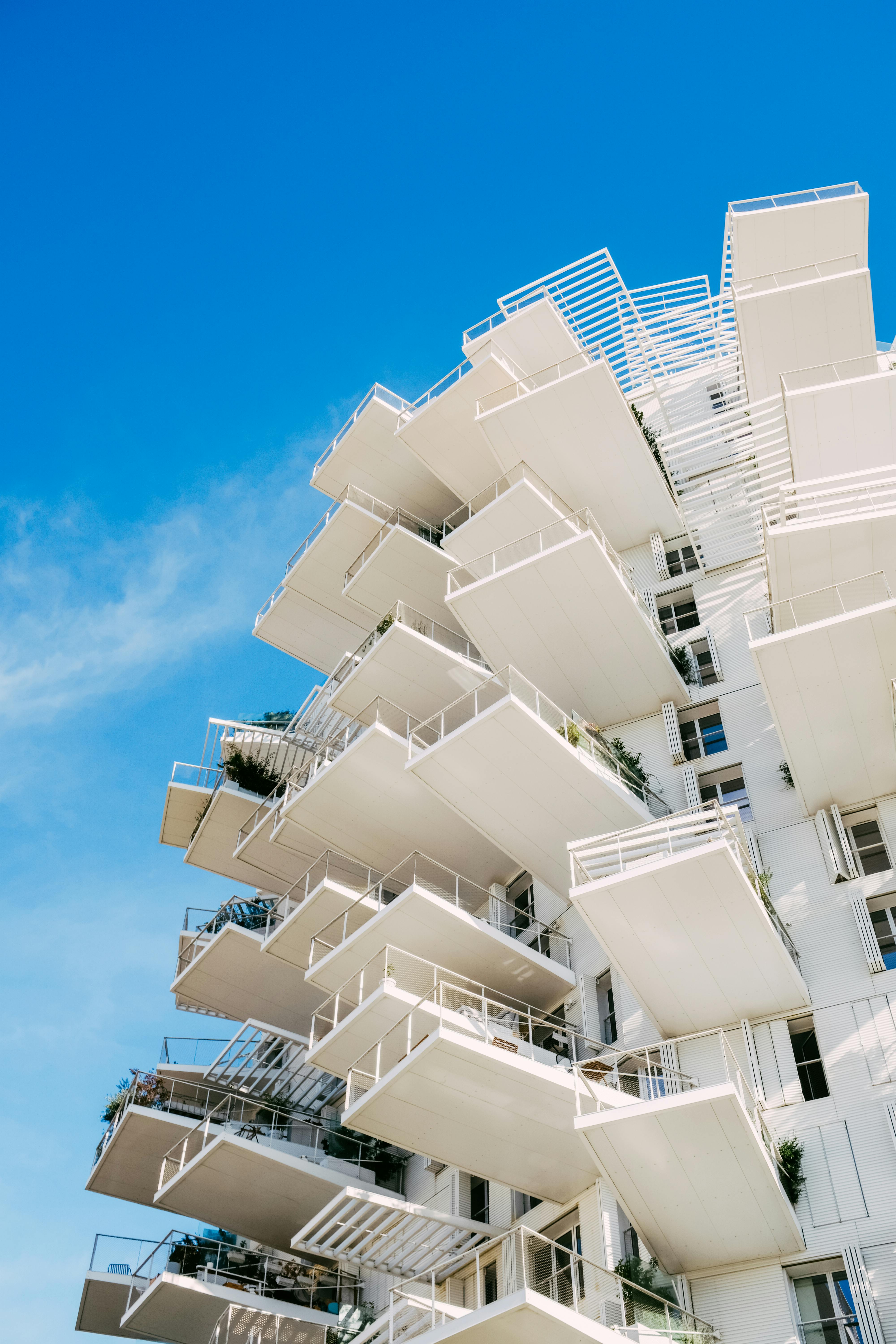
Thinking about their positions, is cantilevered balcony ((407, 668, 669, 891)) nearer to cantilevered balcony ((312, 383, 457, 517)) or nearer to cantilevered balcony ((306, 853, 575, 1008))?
cantilevered balcony ((306, 853, 575, 1008))

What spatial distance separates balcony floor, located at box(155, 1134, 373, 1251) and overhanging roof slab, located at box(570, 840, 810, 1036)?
7941 mm

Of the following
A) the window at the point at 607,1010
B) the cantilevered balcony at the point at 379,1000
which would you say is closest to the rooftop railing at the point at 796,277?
the window at the point at 607,1010

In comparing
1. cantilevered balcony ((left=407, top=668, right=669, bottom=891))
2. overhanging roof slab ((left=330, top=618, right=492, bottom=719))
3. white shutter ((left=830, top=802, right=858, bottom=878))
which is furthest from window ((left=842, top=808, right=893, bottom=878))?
overhanging roof slab ((left=330, top=618, right=492, bottom=719))

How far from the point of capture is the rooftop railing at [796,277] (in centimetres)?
2477

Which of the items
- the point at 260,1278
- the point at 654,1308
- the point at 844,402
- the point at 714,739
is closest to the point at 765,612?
the point at 714,739

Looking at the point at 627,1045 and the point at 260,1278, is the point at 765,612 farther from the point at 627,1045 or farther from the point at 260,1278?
the point at 260,1278

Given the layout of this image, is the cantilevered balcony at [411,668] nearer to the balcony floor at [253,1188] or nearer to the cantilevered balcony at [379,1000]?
the cantilevered balcony at [379,1000]

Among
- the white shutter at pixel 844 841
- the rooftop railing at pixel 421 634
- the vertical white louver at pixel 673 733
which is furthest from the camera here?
the rooftop railing at pixel 421 634

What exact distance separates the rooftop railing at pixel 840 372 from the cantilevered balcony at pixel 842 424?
0.37ft

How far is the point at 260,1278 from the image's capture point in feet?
73.1

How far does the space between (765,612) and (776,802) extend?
470cm

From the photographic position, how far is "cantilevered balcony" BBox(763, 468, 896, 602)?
1852 centimetres

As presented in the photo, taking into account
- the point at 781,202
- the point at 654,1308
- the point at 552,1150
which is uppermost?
the point at 781,202

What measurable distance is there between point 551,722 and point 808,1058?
20.9 feet
